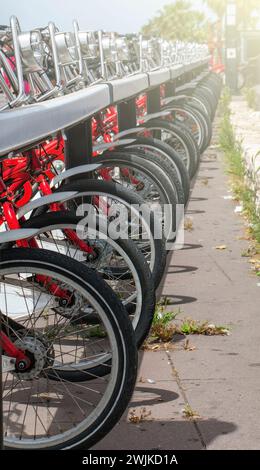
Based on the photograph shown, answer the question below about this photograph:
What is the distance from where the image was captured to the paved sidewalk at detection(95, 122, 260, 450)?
4.21 m

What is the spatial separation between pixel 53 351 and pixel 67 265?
46 cm

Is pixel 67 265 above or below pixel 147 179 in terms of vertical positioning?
above

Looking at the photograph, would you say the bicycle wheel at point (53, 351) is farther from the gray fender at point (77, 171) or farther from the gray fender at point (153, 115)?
the gray fender at point (153, 115)

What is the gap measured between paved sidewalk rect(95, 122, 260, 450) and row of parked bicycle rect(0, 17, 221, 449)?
0.22 meters

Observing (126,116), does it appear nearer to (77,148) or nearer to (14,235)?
(77,148)

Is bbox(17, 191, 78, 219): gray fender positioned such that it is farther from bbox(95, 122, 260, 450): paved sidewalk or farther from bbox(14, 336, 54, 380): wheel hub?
bbox(95, 122, 260, 450): paved sidewalk

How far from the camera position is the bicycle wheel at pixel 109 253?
4.50 metres

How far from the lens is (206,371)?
507 cm

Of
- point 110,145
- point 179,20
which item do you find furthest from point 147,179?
point 179,20

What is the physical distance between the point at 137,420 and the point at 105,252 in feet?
3.16

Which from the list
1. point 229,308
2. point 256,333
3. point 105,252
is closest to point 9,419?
point 105,252

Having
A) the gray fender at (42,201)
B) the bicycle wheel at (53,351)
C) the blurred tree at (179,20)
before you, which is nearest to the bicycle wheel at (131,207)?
the gray fender at (42,201)

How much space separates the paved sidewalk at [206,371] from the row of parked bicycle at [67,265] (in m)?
0.22
